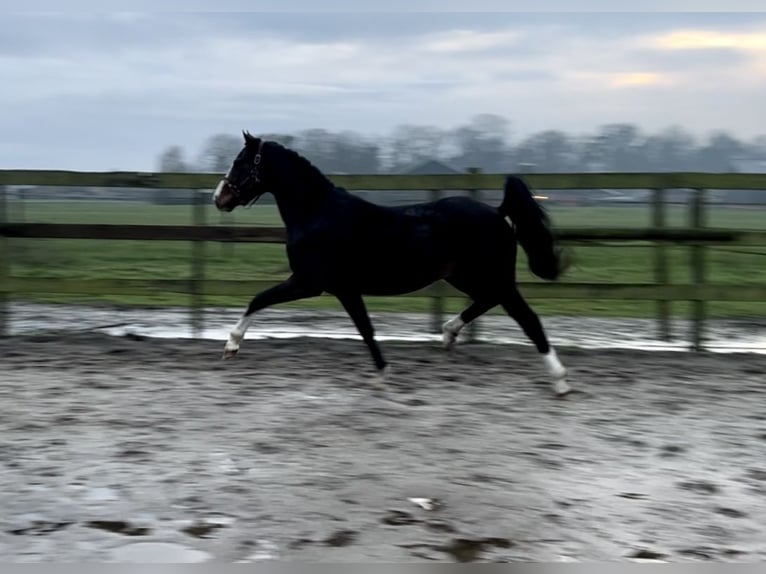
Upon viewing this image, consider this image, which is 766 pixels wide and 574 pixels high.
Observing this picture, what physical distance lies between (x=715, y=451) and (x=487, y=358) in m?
2.61

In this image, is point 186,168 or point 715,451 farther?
point 186,168

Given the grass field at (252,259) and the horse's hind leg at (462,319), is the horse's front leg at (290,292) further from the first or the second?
the grass field at (252,259)

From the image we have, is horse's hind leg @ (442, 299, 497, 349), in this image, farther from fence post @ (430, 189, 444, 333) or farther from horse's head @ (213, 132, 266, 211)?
horse's head @ (213, 132, 266, 211)

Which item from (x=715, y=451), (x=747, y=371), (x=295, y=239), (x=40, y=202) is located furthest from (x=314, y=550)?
(x=40, y=202)

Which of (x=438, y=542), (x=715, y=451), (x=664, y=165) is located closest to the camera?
(x=438, y=542)

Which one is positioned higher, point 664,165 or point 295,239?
point 664,165

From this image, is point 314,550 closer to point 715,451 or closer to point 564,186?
point 715,451

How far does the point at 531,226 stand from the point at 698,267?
2026mm

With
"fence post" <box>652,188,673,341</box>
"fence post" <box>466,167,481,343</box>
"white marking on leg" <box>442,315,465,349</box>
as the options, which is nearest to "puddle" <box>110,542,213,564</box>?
"white marking on leg" <box>442,315,465,349</box>

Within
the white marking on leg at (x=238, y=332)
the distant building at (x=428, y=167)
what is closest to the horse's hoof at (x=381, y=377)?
the white marking on leg at (x=238, y=332)

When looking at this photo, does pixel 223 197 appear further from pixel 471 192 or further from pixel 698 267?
pixel 698 267

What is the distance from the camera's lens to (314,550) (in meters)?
3.45

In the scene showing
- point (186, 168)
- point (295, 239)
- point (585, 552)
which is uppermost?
point (186, 168)

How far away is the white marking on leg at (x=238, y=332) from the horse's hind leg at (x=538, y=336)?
187 cm
